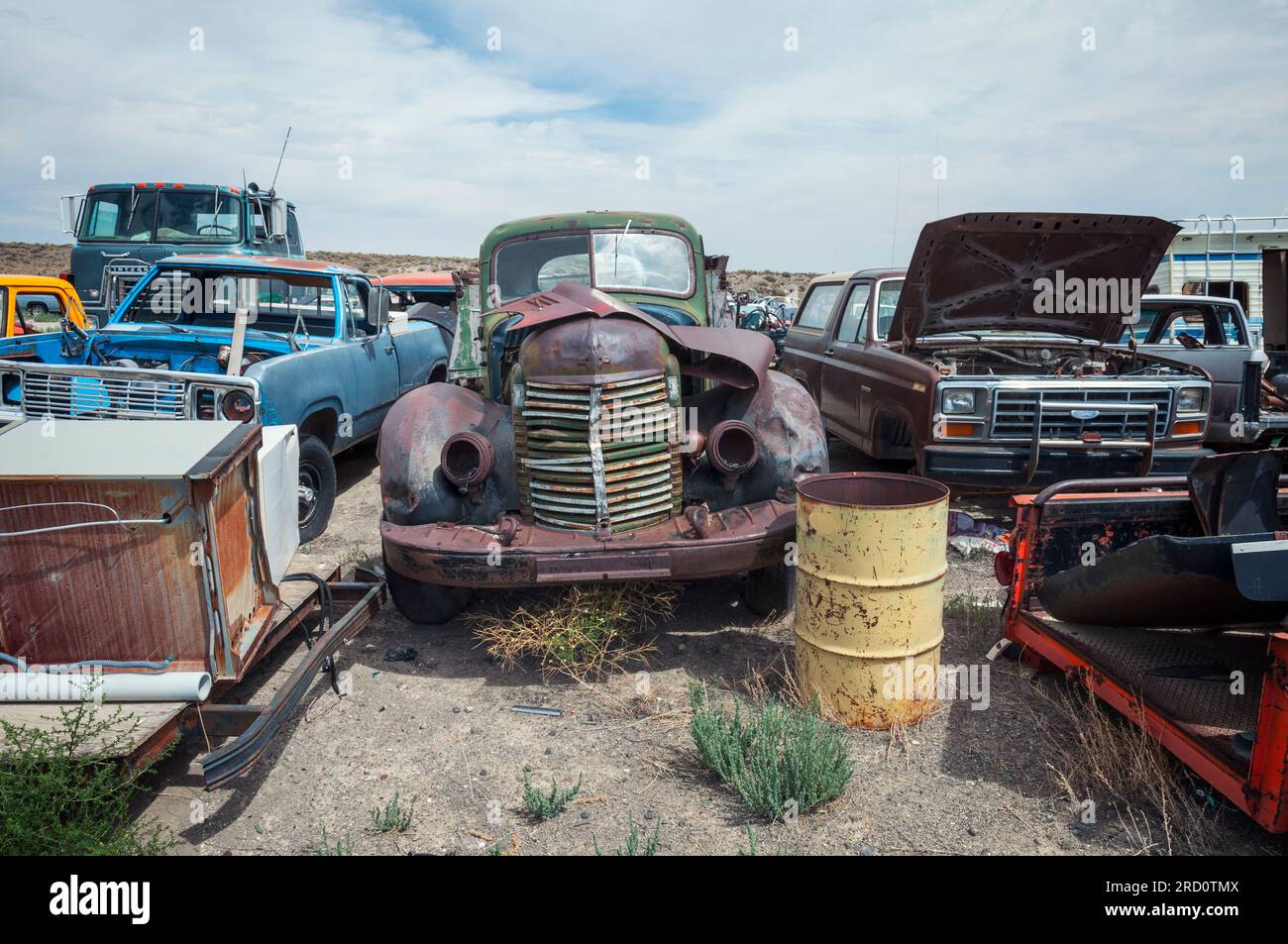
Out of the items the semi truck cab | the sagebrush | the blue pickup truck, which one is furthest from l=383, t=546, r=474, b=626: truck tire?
the semi truck cab

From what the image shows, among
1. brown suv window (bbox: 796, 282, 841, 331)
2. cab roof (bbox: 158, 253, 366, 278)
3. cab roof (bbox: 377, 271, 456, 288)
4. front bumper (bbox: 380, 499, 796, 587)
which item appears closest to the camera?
front bumper (bbox: 380, 499, 796, 587)

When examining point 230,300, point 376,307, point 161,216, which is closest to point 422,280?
point 161,216

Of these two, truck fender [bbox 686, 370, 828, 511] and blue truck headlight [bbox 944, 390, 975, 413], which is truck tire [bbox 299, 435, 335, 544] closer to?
truck fender [bbox 686, 370, 828, 511]

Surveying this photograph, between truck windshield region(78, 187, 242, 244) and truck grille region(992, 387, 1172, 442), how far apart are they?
10238 mm

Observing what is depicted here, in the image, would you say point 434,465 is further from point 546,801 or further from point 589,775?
point 546,801

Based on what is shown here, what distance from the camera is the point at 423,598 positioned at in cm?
459

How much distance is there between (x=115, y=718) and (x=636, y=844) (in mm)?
1838

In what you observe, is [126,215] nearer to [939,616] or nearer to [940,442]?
[940,442]

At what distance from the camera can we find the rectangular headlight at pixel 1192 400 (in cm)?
588

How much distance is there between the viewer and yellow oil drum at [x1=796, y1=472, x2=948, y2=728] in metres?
3.52

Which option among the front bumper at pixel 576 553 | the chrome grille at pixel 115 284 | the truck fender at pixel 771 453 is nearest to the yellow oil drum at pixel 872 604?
the front bumper at pixel 576 553

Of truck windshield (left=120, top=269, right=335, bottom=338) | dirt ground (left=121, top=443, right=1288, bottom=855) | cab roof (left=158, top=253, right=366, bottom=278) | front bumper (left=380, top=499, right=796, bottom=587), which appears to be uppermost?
cab roof (left=158, top=253, right=366, bottom=278)

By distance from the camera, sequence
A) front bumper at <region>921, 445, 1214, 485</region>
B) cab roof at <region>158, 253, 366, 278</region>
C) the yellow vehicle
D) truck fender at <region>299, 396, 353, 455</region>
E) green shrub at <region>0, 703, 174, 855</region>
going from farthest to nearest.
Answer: the yellow vehicle → cab roof at <region>158, 253, 366, 278</region> → truck fender at <region>299, 396, 353, 455</region> → front bumper at <region>921, 445, 1214, 485</region> → green shrub at <region>0, 703, 174, 855</region>

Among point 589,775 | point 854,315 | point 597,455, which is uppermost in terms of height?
point 854,315
